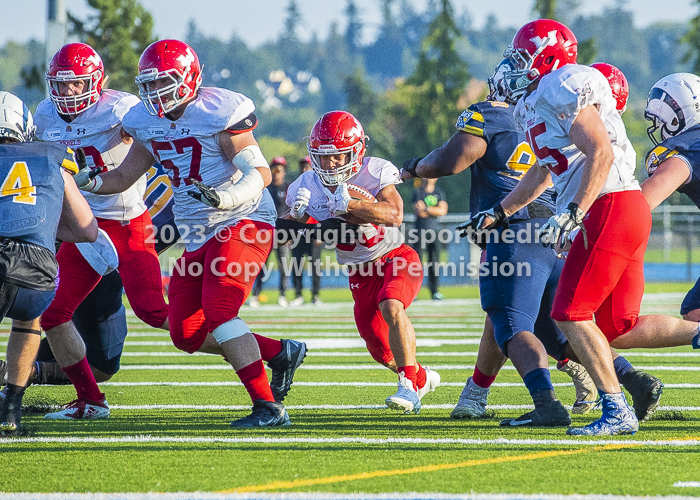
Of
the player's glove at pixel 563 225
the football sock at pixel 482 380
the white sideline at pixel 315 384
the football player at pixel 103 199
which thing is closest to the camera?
the player's glove at pixel 563 225

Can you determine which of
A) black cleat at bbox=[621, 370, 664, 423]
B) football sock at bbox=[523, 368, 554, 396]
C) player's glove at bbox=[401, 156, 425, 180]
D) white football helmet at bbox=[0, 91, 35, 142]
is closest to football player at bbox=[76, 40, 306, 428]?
white football helmet at bbox=[0, 91, 35, 142]

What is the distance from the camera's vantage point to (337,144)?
511 centimetres

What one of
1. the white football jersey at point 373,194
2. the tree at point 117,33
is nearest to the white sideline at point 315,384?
the white football jersey at point 373,194

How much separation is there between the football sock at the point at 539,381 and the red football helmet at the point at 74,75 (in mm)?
2888

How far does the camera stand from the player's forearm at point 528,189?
446 centimetres

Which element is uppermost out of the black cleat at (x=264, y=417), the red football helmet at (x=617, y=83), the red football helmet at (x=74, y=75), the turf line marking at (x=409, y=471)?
the red football helmet at (x=617, y=83)

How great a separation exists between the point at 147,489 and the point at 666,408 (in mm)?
2795

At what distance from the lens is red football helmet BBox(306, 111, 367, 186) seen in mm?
5113

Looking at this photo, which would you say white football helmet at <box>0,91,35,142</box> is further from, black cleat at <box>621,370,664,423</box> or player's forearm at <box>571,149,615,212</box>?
black cleat at <box>621,370,664,423</box>

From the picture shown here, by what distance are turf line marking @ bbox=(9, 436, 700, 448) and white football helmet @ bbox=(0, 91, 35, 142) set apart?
1.33m

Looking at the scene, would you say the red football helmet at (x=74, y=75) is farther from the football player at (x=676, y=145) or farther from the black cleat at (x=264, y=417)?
the football player at (x=676, y=145)

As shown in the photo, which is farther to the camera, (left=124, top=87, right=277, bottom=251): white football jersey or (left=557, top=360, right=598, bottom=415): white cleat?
(left=557, top=360, right=598, bottom=415): white cleat

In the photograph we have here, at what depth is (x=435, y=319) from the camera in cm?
1107

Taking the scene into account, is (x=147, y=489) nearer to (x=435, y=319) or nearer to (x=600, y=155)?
(x=600, y=155)
